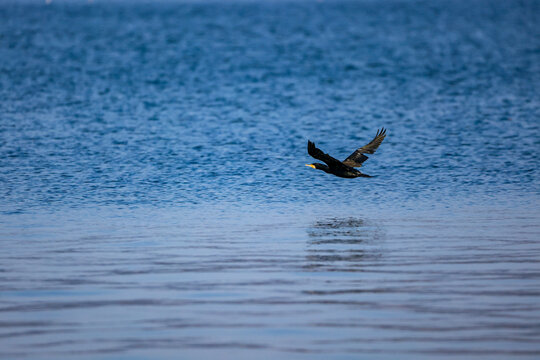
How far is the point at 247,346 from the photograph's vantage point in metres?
9.20

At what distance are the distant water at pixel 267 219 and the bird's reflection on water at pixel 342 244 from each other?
6 cm

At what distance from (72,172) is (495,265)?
12390 mm

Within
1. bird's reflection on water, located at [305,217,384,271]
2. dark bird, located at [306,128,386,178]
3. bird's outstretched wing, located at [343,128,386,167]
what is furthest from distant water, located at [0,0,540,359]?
bird's outstretched wing, located at [343,128,386,167]

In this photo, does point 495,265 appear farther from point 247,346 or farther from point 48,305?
point 48,305

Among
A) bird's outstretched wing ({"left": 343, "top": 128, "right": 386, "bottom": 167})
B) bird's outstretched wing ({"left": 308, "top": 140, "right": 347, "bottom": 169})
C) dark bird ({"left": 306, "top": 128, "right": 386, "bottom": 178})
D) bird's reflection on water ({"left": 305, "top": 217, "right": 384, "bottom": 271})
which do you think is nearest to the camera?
bird's reflection on water ({"left": 305, "top": 217, "right": 384, "bottom": 271})

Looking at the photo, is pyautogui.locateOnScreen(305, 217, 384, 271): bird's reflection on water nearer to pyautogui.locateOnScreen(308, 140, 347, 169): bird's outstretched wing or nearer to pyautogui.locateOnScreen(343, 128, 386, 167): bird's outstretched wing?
pyautogui.locateOnScreen(308, 140, 347, 169): bird's outstretched wing

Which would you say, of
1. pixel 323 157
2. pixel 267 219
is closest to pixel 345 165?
pixel 323 157

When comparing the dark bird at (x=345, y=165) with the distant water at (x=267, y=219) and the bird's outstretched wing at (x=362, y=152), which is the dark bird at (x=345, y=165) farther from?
the distant water at (x=267, y=219)

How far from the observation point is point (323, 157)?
16.0m

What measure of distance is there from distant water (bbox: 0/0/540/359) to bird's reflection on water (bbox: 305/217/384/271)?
0.06 metres

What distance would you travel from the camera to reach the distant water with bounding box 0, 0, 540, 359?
9.66 metres

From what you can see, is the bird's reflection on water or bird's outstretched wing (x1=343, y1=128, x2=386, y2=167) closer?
the bird's reflection on water

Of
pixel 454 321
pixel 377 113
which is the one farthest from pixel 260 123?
pixel 454 321

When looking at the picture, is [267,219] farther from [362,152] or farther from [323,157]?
[362,152]
